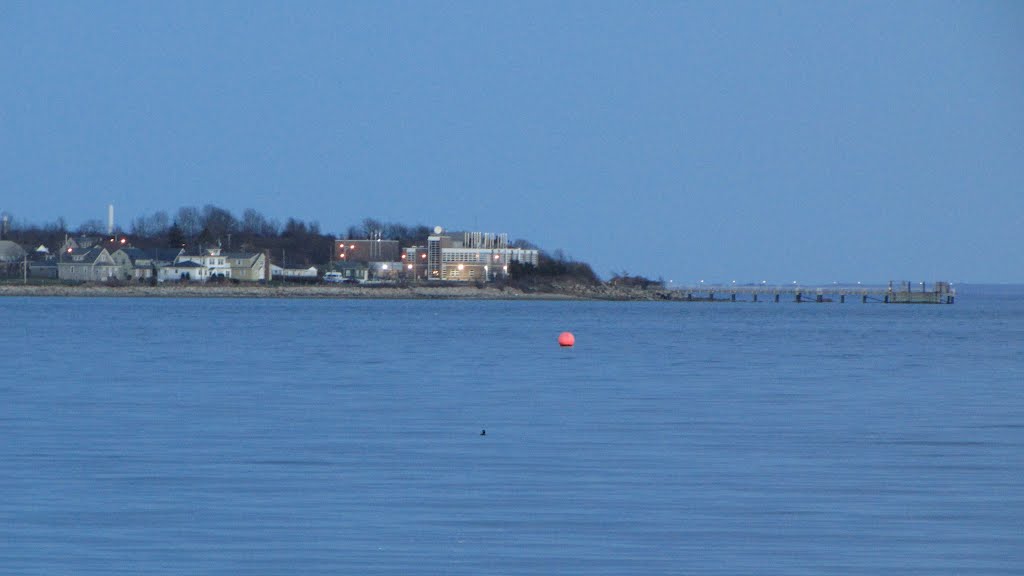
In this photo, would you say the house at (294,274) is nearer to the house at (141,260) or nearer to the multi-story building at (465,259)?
the house at (141,260)

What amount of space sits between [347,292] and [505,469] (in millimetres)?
131436

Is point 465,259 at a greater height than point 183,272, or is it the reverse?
point 465,259

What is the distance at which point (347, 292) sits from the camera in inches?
5817

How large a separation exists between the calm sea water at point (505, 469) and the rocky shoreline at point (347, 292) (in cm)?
10778

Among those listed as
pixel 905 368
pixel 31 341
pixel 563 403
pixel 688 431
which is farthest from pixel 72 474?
pixel 31 341

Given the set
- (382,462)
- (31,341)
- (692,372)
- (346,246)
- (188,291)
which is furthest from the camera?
(346,246)

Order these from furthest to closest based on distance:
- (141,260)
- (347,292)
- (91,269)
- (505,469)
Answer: (141,260), (347,292), (91,269), (505,469)

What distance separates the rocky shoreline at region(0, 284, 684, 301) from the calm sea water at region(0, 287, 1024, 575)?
4243 inches

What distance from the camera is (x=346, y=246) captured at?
18200 cm

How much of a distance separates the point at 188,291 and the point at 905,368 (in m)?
112

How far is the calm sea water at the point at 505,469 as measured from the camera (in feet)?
40.2

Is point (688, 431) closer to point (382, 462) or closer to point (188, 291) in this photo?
point (382, 462)

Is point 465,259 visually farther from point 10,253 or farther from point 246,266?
point 10,253

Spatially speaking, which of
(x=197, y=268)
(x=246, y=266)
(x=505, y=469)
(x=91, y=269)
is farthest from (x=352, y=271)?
(x=505, y=469)
